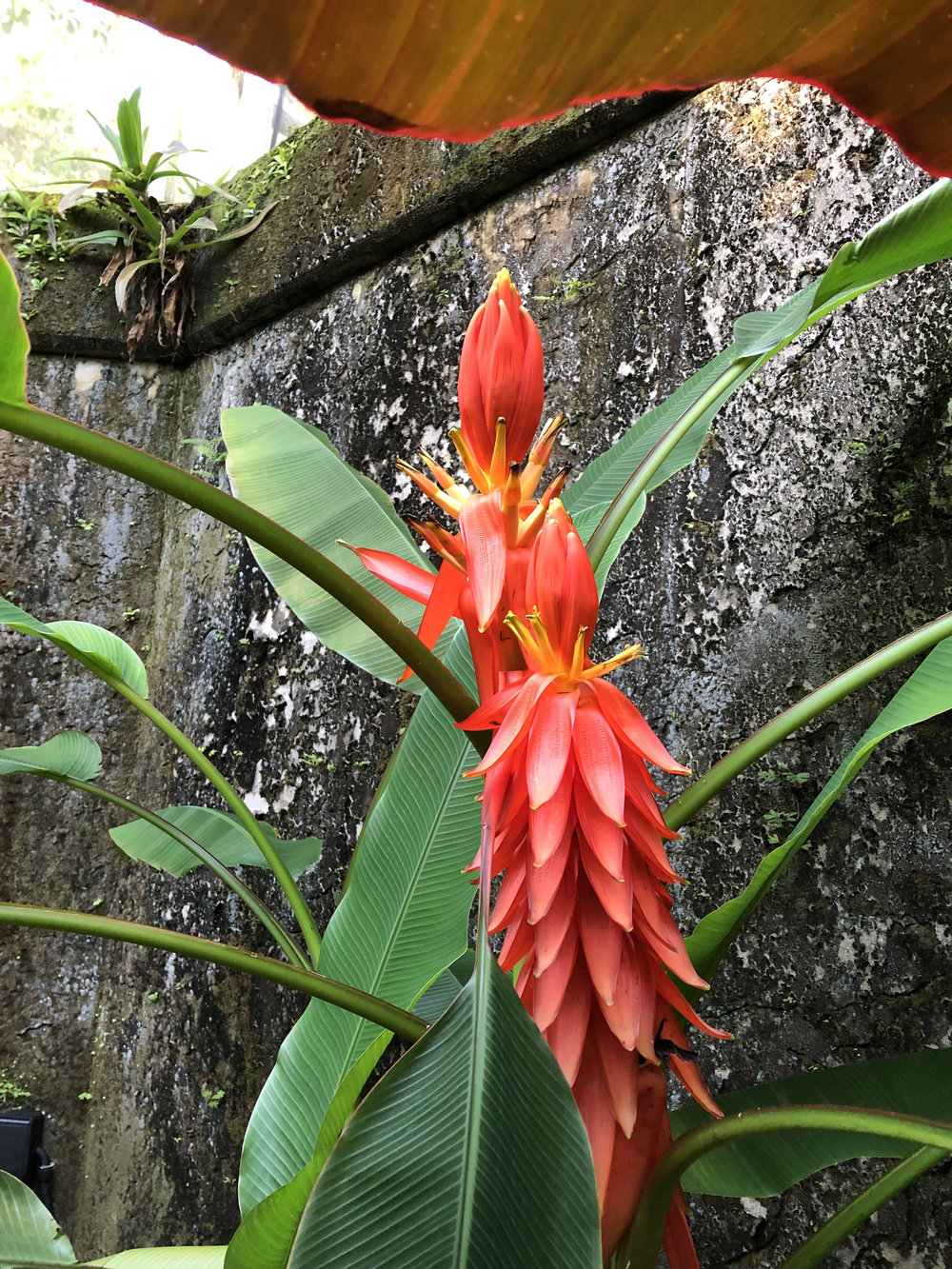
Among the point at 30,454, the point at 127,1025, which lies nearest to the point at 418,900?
the point at 127,1025

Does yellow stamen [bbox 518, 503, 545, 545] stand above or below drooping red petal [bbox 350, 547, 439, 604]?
below

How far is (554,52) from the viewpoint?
182mm

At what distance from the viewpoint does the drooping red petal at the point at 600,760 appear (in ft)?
1.26

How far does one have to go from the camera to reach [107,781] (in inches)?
58.3

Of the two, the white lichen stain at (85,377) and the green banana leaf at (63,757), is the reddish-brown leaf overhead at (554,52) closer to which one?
the green banana leaf at (63,757)

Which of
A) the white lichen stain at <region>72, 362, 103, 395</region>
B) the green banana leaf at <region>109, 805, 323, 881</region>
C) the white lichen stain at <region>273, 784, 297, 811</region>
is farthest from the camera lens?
the white lichen stain at <region>72, 362, 103, 395</region>

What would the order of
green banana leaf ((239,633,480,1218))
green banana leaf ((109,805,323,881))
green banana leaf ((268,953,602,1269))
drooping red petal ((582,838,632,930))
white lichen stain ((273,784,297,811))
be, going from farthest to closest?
1. white lichen stain ((273,784,297,811))
2. green banana leaf ((109,805,323,881))
3. green banana leaf ((239,633,480,1218))
4. drooping red petal ((582,838,632,930))
5. green banana leaf ((268,953,602,1269))

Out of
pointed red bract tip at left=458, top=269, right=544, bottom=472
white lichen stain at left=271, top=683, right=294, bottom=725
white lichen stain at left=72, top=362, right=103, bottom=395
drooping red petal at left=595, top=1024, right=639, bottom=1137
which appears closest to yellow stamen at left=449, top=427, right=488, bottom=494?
pointed red bract tip at left=458, top=269, right=544, bottom=472

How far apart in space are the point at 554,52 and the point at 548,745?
288 millimetres

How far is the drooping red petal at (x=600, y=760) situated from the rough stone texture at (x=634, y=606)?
41cm

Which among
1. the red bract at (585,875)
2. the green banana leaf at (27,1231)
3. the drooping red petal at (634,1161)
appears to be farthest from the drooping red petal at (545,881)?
the green banana leaf at (27,1231)

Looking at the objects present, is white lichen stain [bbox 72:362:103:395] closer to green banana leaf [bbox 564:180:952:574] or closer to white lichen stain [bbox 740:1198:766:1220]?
green banana leaf [bbox 564:180:952:574]

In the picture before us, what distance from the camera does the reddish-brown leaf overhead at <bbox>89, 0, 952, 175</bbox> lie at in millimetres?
170

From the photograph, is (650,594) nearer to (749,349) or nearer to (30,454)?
(749,349)
